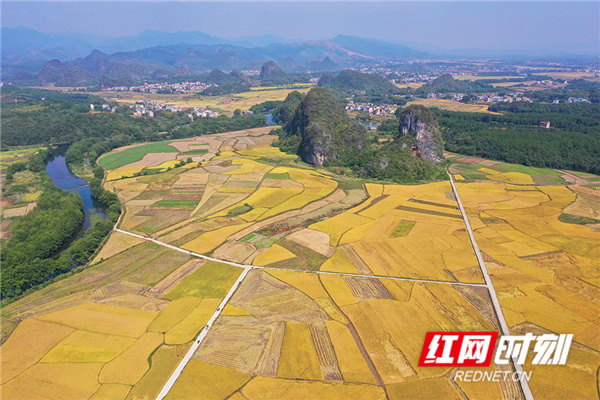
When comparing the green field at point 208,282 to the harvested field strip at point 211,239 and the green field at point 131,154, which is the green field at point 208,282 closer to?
the harvested field strip at point 211,239

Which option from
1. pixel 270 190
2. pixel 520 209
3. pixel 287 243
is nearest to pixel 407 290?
pixel 287 243

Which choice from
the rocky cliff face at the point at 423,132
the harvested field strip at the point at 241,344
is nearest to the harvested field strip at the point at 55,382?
the harvested field strip at the point at 241,344

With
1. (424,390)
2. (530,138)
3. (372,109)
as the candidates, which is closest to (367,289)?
(424,390)

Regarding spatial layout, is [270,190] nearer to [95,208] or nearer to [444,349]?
[95,208]

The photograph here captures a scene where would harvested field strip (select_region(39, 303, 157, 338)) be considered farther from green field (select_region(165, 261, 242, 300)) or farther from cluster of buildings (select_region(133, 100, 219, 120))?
cluster of buildings (select_region(133, 100, 219, 120))

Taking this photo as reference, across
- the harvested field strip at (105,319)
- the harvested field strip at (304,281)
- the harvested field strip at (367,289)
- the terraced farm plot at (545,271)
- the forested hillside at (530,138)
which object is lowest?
the harvested field strip at (105,319)

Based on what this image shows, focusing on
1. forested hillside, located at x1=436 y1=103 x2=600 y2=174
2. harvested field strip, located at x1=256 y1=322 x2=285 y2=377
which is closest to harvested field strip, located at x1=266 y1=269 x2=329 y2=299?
harvested field strip, located at x1=256 y1=322 x2=285 y2=377
